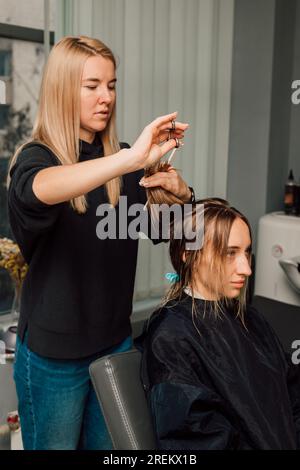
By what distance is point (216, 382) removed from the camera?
141cm

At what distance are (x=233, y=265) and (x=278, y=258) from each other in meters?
1.30

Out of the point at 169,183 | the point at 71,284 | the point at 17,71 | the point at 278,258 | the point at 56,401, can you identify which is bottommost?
the point at 56,401

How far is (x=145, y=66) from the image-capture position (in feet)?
7.92

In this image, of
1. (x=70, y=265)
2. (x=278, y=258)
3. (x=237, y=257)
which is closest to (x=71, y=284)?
(x=70, y=265)

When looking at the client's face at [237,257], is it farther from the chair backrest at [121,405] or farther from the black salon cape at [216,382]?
the chair backrest at [121,405]

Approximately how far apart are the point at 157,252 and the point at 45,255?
1229 millimetres

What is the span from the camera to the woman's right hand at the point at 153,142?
1.13m

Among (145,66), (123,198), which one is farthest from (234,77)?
(123,198)

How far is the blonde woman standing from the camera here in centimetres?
136

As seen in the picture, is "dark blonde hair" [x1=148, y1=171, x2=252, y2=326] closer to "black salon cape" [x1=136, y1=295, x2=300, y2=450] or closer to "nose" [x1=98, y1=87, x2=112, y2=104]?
"black salon cape" [x1=136, y1=295, x2=300, y2=450]

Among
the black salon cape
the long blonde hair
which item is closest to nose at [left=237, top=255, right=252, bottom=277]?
the black salon cape

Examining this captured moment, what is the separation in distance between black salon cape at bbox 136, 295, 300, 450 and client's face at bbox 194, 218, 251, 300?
70 millimetres

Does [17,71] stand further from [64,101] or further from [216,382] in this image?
[216,382]

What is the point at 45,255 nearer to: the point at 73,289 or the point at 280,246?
the point at 73,289
